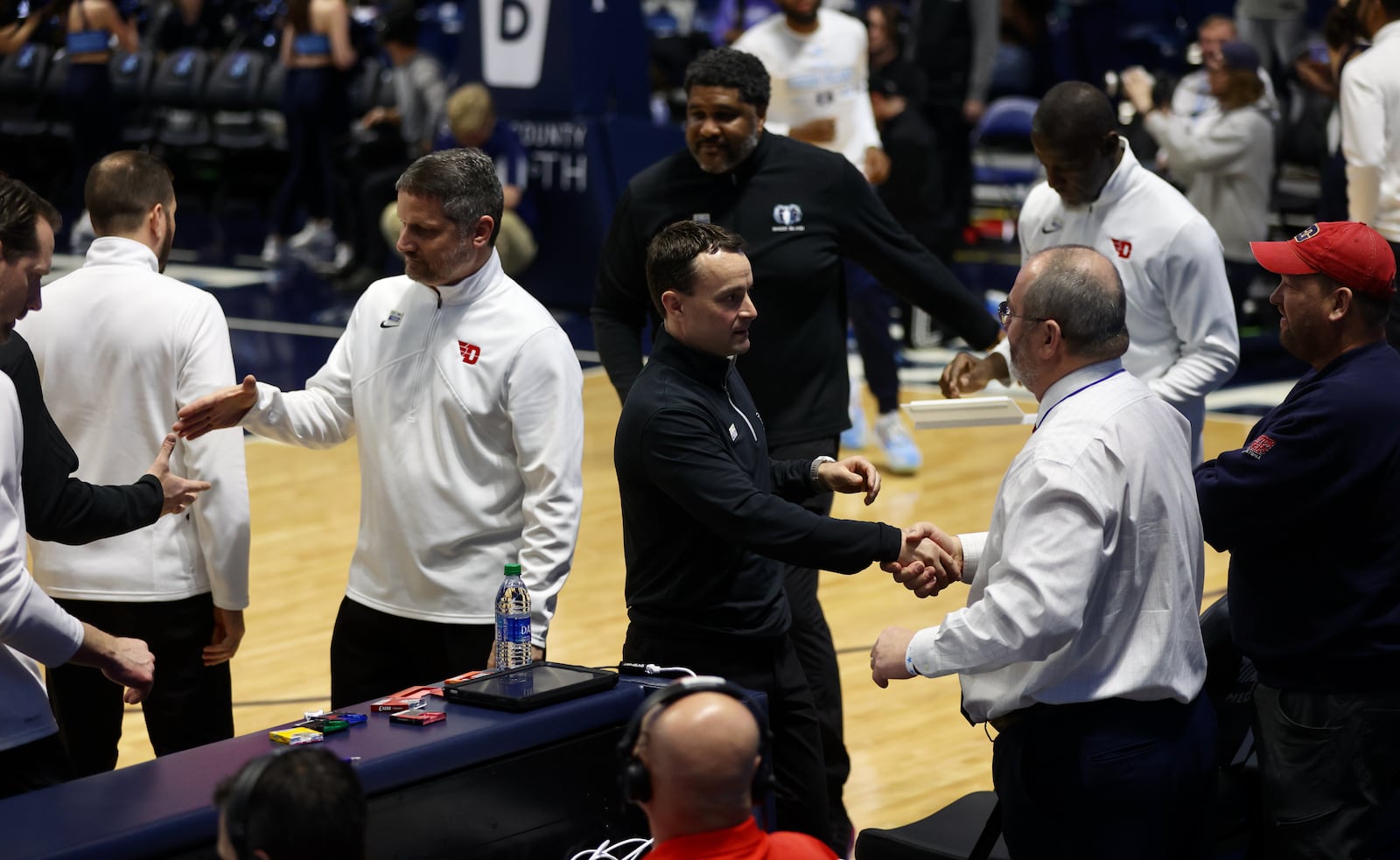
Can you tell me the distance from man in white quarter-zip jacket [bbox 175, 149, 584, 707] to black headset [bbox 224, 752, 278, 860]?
168 centimetres

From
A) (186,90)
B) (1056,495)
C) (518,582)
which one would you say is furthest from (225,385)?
(186,90)

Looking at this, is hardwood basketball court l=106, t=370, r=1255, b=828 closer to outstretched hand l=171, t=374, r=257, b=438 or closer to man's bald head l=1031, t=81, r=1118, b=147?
outstretched hand l=171, t=374, r=257, b=438

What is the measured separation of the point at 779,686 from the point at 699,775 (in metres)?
1.52

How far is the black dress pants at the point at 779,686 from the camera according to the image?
13.3 feet

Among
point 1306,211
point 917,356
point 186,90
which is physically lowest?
point 917,356

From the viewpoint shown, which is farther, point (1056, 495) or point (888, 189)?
point (888, 189)

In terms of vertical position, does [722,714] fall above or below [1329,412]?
below

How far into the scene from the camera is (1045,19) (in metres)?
15.9

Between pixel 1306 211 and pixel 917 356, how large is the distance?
3.06 metres

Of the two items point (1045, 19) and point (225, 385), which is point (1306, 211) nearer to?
point (1045, 19)

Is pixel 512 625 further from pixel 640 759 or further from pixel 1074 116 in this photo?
pixel 1074 116

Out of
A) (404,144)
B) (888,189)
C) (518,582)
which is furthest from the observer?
(404,144)

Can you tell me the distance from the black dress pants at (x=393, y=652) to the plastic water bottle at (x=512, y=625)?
8.6 inches

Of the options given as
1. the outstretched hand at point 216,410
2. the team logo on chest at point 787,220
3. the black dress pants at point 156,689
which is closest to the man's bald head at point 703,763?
the outstretched hand at point 216,410
